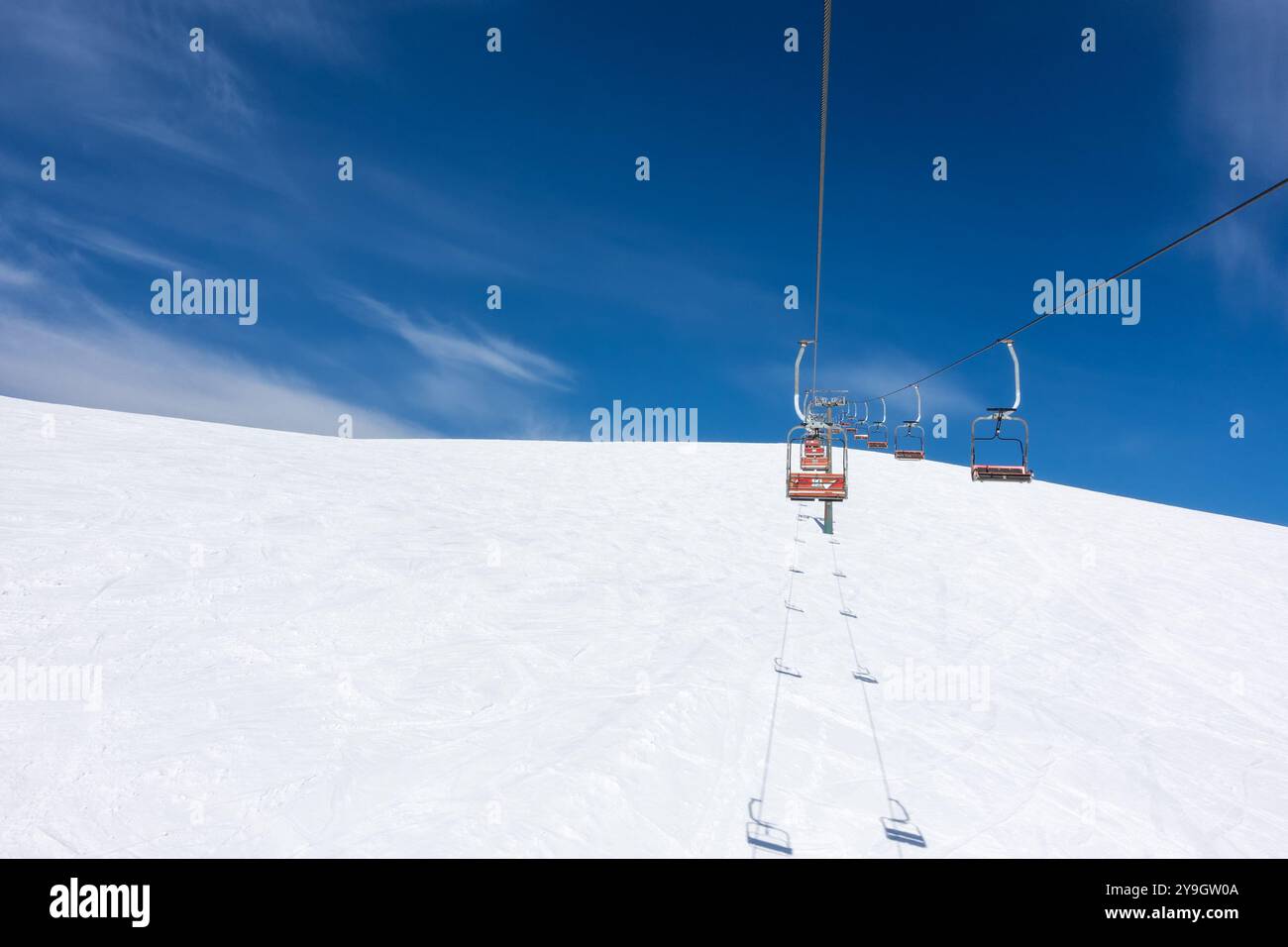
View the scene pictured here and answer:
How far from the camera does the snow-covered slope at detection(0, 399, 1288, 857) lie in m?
6.74

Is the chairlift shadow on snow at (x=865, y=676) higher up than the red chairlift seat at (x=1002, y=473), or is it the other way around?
the red chairlift seat at (x=1002, y=473)

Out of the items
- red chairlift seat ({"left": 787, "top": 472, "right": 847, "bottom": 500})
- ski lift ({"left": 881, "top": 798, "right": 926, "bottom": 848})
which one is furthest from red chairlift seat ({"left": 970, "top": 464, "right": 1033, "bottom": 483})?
ski lift ({"left": 881, "top": 798, "right": 926, "bottom": 848})

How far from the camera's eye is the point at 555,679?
32.5 feet

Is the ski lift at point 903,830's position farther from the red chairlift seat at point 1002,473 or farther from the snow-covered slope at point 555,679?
the red chairlift seat at point 1002,473

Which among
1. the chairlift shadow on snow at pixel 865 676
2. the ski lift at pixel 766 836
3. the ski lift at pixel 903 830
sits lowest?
the ski lift at pixel 903 830

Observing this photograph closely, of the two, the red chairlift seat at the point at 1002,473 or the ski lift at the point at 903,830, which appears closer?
the ski lift at the point at 903,830

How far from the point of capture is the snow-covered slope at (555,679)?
674 centimetres

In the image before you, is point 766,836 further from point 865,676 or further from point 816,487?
point 816,487

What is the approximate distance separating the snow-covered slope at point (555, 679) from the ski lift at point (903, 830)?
0.38ft

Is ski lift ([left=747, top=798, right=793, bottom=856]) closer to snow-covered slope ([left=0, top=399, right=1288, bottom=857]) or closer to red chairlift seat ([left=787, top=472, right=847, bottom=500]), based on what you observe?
snow-covered slope ([left=0, top=399, right=1288, bottom=857])

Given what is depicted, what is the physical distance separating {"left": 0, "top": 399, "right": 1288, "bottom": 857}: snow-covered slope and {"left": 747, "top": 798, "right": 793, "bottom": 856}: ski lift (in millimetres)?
167

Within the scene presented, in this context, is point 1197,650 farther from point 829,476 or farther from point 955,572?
point 829,476

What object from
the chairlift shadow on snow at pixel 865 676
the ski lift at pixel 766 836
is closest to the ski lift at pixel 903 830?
the ski lift at pixel 766 836

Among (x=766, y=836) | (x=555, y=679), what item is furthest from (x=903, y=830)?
(x=555, y=679)
